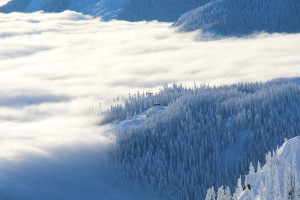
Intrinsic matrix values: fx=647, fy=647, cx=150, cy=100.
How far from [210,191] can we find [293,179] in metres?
17.4

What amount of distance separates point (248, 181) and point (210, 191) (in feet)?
34.4

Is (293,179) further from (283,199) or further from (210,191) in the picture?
(210,191)

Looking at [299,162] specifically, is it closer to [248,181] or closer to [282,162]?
[282,162]

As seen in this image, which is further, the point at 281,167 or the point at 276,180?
the point at 281,167

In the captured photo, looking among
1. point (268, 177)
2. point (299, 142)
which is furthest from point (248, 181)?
point (299, 142)

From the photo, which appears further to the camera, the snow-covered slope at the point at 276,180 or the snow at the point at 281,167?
the snow at the point at 281,167

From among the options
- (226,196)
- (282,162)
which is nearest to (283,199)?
(226,196)

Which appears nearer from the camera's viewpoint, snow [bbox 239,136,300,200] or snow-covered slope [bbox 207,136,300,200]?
snow-covered slope [bbox 207,136,300,200]

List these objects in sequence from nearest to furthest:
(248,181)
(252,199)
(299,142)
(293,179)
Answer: (293,179) → (252,199) → (248,181) → (299,142)

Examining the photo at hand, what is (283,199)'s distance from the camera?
341 ft

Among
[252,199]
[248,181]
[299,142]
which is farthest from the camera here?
[299,142]

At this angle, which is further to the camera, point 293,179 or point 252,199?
point 252,199

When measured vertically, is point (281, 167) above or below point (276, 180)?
below

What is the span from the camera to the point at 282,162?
126375mm
